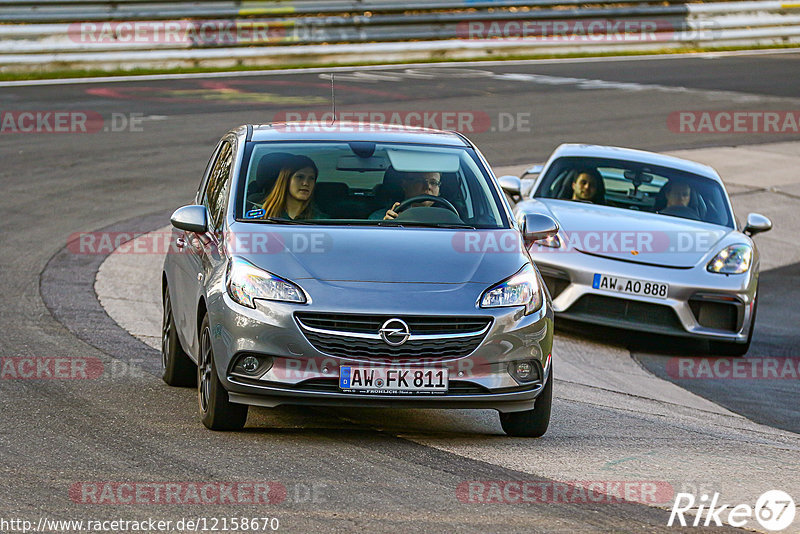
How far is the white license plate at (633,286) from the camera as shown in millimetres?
10672

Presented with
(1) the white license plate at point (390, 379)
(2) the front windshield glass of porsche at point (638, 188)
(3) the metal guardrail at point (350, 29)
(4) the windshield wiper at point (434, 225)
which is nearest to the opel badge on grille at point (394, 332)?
(1) the white license plate at point (390, 379)

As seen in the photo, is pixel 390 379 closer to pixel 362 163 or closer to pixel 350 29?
pixel 362 163

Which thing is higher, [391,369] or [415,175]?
[415,175]

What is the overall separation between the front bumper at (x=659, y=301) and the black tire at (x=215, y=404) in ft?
14.6

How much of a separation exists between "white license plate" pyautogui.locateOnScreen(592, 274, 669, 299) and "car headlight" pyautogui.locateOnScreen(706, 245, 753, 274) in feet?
1.79

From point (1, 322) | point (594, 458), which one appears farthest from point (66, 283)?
point (594, 458)

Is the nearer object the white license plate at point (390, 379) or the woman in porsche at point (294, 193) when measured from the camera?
the white license plate at point (390, 379)

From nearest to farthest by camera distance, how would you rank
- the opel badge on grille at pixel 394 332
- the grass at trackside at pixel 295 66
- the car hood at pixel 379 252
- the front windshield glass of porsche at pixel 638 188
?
the opel badge on grille at pixel 394 332
the car hood at pixel 379 252
the front windshield glass of porsche at pixel 638 188
the grass at trackside at pixel 295 66

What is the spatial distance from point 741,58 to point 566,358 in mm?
25232

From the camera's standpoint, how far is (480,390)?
6.71 m

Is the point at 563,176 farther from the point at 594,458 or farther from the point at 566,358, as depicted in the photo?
the point at 594,458

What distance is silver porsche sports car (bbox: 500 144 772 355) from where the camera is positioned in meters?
10.7

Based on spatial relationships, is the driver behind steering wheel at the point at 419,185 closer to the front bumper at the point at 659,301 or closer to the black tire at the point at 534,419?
the black tire at the point at 534,419

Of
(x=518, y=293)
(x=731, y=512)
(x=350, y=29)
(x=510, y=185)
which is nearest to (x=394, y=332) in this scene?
(x=518, y=293)
